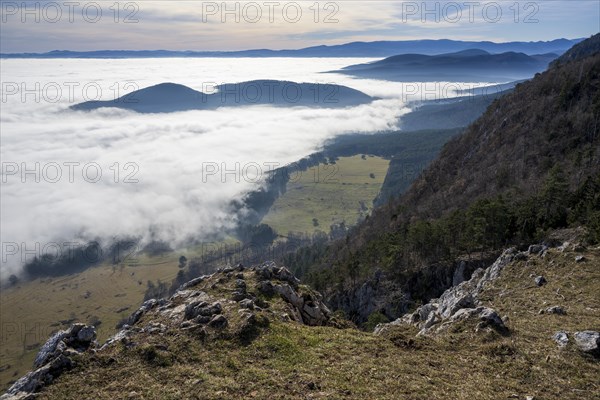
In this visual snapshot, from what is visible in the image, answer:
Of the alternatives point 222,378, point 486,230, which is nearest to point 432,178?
point 486,230

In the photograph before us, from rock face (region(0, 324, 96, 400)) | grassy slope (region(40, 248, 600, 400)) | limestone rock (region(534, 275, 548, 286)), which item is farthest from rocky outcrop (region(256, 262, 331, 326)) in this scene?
limestone rock (region(534, 275, 548, 286))

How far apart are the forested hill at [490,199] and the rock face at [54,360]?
152 ft

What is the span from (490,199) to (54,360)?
7932 centimetres

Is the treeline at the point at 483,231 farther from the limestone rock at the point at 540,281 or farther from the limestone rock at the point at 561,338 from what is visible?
the limestone rock at the point at 561,338

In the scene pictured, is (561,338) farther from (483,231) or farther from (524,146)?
(524,146)

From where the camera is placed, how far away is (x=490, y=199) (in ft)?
266

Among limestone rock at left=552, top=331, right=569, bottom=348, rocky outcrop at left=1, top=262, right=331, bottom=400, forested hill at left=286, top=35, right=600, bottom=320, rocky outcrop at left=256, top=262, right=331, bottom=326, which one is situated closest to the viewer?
rocky outcrop at left=1, top=262, right=331, bottom=400

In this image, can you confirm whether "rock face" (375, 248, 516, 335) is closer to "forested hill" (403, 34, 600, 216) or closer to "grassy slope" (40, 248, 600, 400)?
"grassy slope" (40, 248, 600, 400)

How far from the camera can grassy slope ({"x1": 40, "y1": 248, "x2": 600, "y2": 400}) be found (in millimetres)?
19422

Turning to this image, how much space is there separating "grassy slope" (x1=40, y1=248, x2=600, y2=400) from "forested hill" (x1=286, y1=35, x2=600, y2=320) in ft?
82.8

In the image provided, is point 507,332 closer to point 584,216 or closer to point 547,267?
point 547,267

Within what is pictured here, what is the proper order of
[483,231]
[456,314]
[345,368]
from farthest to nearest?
[483,231]
[456,314]
[345,368]

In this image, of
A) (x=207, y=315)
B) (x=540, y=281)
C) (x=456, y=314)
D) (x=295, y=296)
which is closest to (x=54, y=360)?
(x=207, y=315)

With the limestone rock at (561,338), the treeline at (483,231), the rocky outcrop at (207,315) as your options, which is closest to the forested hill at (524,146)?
the treeline at (483,231)
